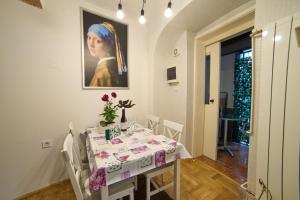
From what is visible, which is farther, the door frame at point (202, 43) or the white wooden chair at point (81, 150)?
the door frame at point (202, 43)

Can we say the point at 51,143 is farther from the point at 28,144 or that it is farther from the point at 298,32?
the point at 298,32

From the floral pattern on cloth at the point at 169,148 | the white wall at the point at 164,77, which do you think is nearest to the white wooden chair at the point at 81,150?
the floral pattern on cloth at the point at 169,148

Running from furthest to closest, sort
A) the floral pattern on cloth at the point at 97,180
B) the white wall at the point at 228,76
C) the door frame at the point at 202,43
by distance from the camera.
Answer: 1. the white wall at the point at 228,76
2. the door frame at the point at 202,43
3. the floral pattern on cloth at the point at 97,180

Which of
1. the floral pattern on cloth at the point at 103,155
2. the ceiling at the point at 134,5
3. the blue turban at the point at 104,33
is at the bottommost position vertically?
the floral pattern on cloth at the point at 103,155

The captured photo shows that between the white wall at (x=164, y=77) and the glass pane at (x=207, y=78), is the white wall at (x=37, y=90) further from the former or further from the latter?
the glass pane at (x=207, y=78)

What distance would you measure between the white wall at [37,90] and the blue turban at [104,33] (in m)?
0.21

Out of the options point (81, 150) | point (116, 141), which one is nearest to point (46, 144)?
point (81, 150)

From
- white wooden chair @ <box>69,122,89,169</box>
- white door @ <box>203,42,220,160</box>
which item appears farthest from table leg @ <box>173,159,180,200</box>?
white door @ <box>203,42,220,160</box>

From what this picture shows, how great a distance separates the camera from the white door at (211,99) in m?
2.19

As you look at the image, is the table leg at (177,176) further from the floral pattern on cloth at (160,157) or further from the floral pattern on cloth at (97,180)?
the floral pattern on cloth at (97,180)

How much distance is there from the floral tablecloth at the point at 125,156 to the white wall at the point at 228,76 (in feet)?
9.03

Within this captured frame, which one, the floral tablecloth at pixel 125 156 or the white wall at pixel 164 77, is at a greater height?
the white wall at pixel 164 77

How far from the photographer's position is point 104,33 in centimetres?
202

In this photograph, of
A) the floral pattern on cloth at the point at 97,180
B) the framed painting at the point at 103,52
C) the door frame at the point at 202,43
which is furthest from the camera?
the framed painting at the point at 103,52
